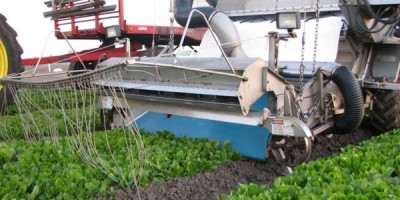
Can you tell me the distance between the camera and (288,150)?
433 cm

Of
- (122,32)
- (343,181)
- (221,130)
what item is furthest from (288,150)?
(122,32)

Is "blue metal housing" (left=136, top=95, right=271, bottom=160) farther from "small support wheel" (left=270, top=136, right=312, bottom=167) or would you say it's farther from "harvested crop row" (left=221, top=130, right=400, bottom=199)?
"harvested crop row" (left=221, top=130, right=400, bottom=199)

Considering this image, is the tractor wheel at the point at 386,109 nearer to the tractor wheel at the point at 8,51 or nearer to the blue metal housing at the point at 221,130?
the blue metal housing at the point at 221,130

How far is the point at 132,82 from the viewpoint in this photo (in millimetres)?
5125

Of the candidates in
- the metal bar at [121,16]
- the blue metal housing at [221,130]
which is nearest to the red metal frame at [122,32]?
the metal bar at [121,16]

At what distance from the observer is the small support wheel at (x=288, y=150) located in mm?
4215

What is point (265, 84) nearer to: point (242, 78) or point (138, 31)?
point (242, 78)

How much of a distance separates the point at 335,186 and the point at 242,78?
138 centimetres

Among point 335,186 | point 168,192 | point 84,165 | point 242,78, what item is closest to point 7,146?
point 84,165

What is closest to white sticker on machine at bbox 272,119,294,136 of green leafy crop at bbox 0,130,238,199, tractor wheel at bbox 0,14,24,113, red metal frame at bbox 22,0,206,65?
green leafy crop at bbox 0,130,238,199

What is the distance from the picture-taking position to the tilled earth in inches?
139

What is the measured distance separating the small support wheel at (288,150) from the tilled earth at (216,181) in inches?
3.2

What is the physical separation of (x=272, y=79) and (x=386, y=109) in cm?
213

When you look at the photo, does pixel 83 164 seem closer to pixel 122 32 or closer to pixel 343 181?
pixel 343 181
